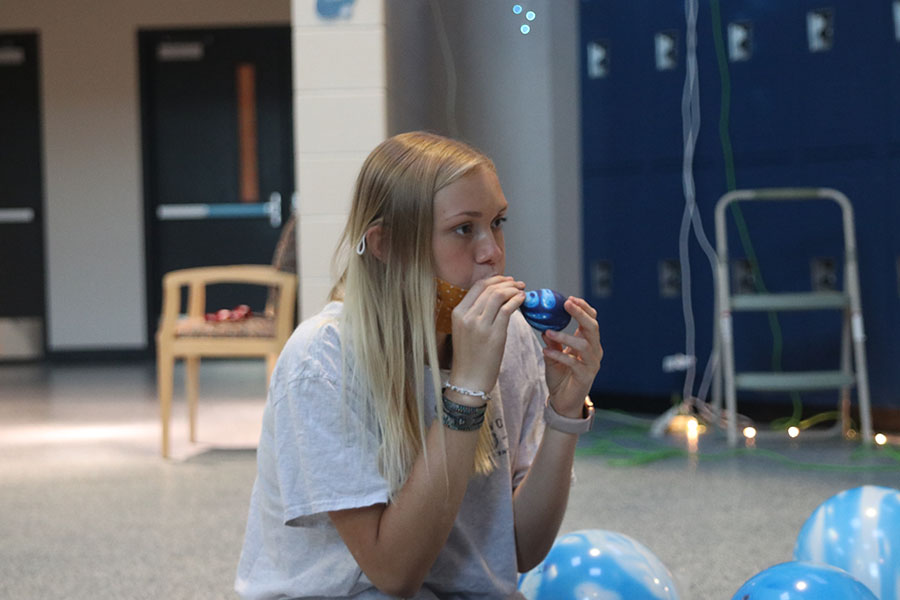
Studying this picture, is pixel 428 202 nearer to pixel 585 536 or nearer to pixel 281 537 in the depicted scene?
pixel 281 537

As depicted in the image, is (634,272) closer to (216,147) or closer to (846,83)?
(846,83)

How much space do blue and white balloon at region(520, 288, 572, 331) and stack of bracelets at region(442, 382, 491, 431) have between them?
97mm

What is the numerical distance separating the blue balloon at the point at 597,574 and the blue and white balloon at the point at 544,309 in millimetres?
451

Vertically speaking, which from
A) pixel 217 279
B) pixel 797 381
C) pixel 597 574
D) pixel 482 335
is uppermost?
pixel 482 335

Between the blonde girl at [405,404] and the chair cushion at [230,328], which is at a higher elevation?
the blonde girl at [405,404]

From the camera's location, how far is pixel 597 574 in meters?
1.45

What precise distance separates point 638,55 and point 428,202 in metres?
3.46

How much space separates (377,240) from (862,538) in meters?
0.87

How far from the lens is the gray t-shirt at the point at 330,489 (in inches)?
43.7

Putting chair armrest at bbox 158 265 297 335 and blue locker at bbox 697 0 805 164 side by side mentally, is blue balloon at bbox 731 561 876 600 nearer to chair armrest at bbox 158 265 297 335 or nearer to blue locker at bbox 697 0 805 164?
chair armrest at bbox 158 265 297 335

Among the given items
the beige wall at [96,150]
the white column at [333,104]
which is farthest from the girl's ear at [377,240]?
the beige wall at [96,150]

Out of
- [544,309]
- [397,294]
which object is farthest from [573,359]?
[397,294]

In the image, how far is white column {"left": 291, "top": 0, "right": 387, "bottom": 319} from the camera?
3.31m

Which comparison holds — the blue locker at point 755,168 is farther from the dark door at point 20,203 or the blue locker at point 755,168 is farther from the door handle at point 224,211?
the dark door at point 20,203
